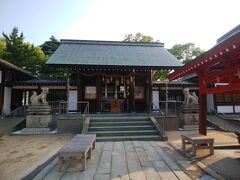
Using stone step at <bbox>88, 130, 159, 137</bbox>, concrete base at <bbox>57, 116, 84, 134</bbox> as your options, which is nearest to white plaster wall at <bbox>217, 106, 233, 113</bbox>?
stone step at <bbox>88, 130, 159, 137</bbox>

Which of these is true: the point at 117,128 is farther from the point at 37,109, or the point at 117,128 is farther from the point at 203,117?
the point at 37,109

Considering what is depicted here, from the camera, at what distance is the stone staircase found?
861 centimetres

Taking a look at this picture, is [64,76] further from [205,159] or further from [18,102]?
[205,159]

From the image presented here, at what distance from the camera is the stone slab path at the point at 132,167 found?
166 inches

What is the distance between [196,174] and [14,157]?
5.28m

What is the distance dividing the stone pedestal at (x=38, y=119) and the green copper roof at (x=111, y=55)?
2.98 meters

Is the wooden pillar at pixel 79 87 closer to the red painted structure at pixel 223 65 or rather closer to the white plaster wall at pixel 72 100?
the white plaster wall at pixel 72 100

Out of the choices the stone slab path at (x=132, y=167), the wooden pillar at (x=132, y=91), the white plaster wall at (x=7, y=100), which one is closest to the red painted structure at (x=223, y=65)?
the stone slab path at (x=132, y=167)

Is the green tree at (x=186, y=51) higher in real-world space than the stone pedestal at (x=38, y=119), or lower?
higher

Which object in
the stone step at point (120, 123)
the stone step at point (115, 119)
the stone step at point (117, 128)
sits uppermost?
the stone step at point (115, 119)

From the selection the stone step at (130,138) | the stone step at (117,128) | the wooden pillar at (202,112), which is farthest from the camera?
the stone step at (117,128)

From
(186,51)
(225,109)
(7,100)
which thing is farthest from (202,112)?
(186,51)

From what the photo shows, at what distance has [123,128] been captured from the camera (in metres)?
9.66

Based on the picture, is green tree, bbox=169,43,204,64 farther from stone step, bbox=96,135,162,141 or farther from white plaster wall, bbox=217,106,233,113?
stone step, bbox=96,135,162,141
